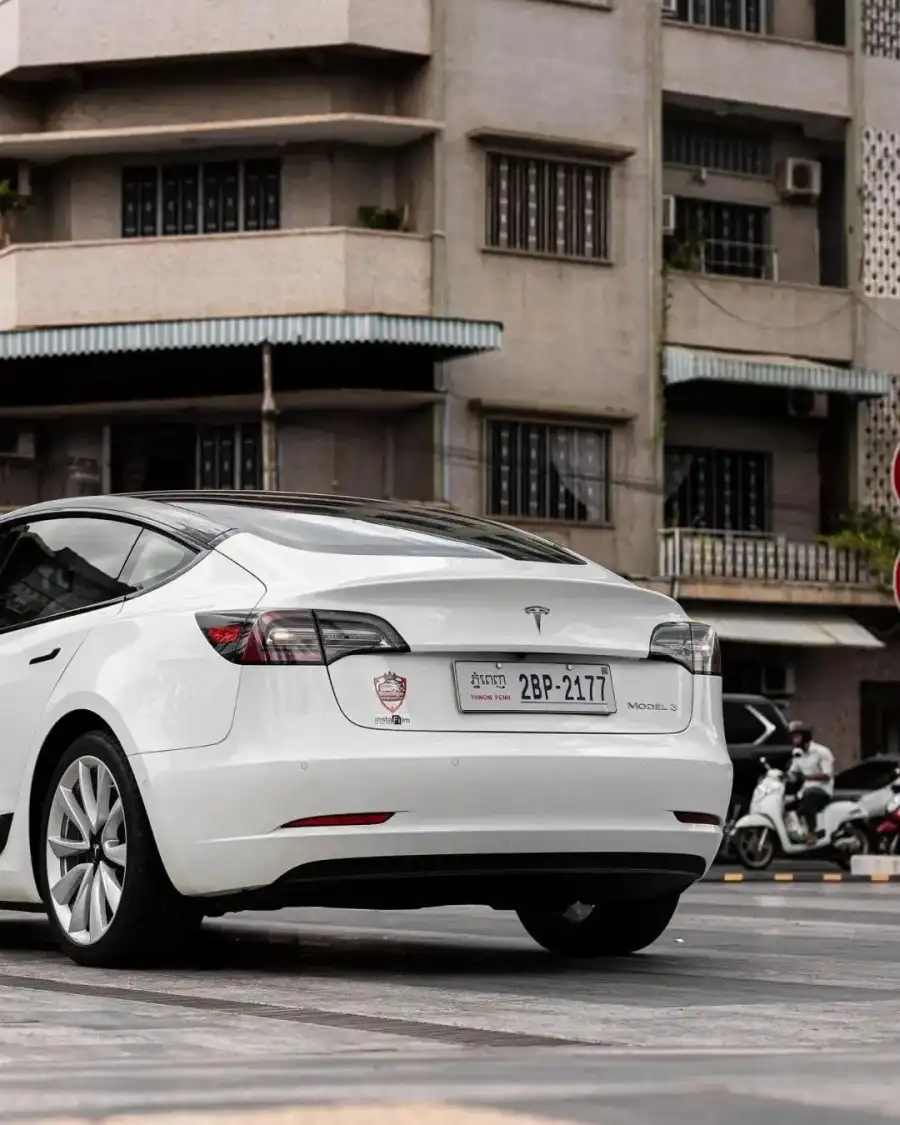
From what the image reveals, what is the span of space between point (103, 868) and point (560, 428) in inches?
1011

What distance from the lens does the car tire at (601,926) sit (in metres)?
7.96

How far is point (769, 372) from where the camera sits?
3341cm

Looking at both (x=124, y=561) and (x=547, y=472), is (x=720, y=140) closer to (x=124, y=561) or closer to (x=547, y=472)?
(x=547, y=472)

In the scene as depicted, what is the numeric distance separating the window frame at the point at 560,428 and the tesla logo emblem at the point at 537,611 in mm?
24309

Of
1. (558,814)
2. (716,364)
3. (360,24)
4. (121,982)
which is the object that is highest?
(360,24)

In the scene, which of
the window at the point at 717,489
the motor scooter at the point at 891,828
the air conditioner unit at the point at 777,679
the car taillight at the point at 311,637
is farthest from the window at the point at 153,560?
the air conditioner unit at the point at 777,679

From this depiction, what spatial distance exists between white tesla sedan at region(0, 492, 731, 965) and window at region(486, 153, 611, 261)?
25.1 m

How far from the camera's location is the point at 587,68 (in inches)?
1293

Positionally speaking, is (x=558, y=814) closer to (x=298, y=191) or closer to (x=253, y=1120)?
(x=253, y=1120)

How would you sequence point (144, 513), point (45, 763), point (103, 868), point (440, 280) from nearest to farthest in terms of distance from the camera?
point (103, 868) → point (45, 763) → point (144, 513) → point (440, 280)

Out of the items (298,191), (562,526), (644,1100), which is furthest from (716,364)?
(644,1100)

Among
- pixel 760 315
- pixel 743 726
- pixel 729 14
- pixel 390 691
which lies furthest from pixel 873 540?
pixel 390 691

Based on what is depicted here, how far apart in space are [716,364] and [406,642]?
26616mm

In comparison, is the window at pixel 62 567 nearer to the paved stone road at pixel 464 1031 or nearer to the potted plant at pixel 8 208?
the paved stone road at pixel 464 1031
